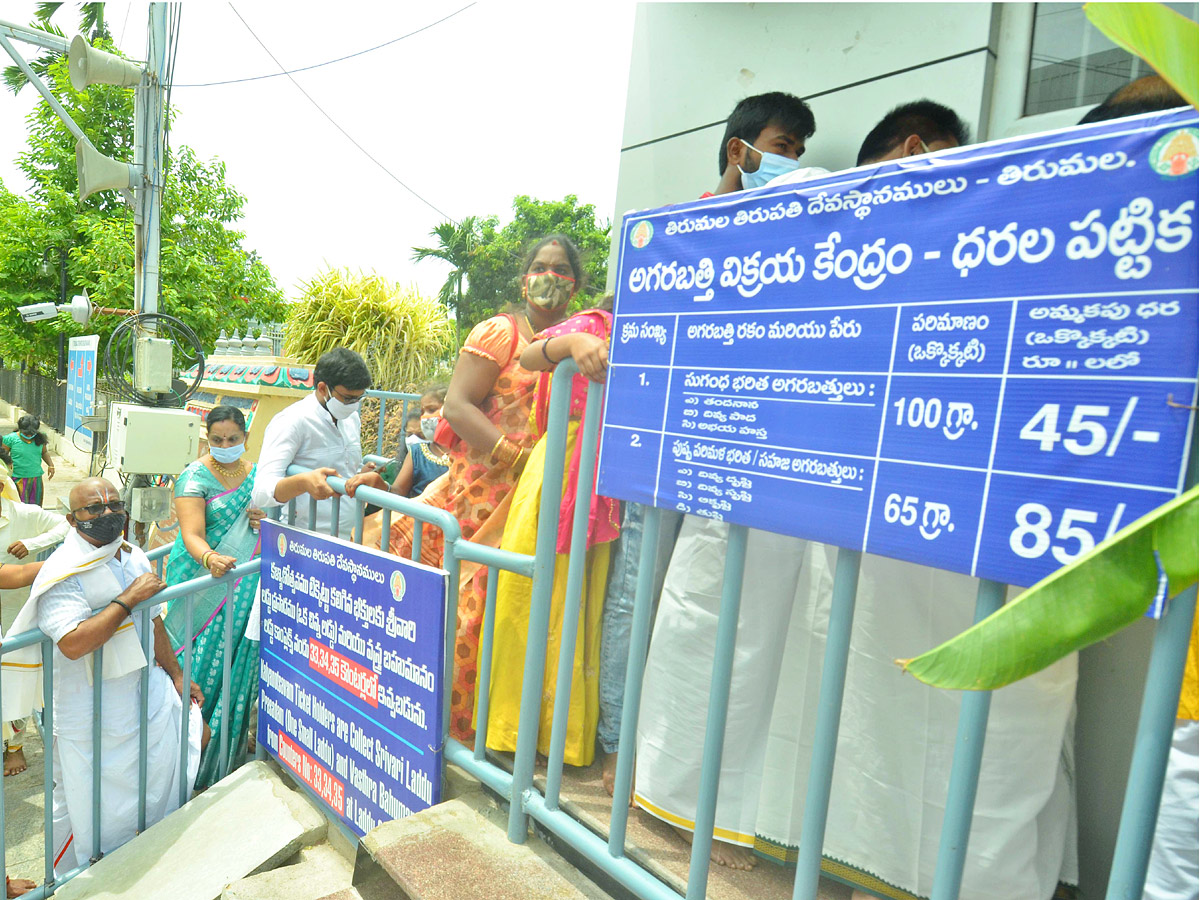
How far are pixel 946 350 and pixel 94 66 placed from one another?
7829 mm

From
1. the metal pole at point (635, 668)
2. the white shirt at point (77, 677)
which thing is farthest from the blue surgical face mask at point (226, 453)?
the metal pole at point (635, 668)

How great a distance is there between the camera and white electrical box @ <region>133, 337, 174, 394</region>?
277 inches

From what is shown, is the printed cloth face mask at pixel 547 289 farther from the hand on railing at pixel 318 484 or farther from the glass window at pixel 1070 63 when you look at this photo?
the glass window at pixel 1070 63

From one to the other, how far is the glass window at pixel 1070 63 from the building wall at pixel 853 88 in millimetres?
36

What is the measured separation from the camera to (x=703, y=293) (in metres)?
1.78

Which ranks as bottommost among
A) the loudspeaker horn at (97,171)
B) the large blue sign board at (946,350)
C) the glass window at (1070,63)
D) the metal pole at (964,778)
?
the metal pole at (964,778)

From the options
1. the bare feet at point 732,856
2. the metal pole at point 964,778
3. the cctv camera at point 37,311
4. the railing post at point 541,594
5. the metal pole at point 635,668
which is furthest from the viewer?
the cctv camera at point 37,311

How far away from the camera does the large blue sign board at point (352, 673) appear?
8.32 ft

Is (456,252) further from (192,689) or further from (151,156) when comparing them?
(192,689)

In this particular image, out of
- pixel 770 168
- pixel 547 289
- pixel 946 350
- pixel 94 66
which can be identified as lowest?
pixel 946 350

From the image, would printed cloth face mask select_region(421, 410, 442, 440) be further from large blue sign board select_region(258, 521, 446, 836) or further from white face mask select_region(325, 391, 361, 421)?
large blue sign board select_region(258, 521, 446, 836)

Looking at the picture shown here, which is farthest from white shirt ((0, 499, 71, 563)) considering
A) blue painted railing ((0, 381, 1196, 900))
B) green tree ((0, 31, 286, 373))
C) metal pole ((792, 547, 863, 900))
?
green tree ((0, 31, 286, 373))

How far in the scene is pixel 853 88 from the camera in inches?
122

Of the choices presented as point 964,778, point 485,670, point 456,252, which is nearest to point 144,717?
point 485,670
